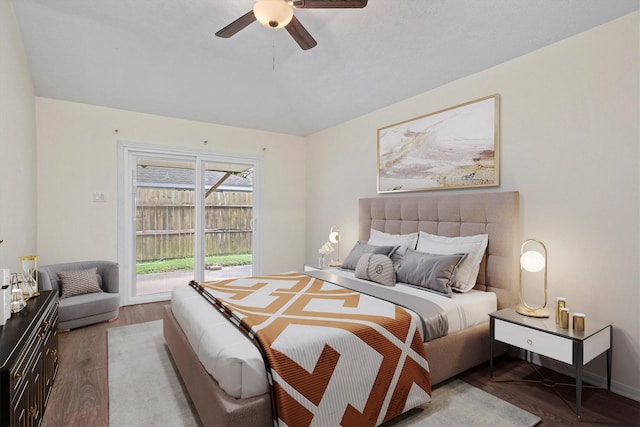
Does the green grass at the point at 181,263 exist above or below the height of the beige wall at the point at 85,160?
below

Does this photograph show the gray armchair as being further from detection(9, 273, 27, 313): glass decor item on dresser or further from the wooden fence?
detection(9, 273, 27, 313): glass decor item on dresser

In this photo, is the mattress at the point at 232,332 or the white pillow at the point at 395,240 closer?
the mattress at the point at 232,332

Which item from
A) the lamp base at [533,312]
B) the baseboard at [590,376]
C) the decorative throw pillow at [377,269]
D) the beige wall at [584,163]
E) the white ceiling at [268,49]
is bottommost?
the baseboard at [590,376]

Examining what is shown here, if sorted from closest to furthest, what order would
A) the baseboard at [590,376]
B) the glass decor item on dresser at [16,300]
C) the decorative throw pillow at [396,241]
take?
the glass decor item on dresser at [16,300] → the baseboard at [590,376] → the decorative throw pillow at [396,241]

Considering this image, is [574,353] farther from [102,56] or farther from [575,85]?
[102,56]

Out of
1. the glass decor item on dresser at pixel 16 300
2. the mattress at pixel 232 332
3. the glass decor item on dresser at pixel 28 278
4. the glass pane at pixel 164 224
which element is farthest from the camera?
the glass pane at pixel 164 224

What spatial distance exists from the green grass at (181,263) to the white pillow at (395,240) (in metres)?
2.31

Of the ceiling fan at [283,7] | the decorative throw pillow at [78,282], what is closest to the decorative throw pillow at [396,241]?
the ceiling fan at [283,7]

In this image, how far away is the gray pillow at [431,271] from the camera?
2721 mm

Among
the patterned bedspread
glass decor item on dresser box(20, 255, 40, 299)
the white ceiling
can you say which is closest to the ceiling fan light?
the white ceiling

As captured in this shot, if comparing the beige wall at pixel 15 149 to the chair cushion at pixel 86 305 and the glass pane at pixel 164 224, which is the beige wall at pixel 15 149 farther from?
the glass pane at pixel 164 224

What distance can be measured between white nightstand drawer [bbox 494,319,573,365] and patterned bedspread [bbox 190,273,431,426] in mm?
698

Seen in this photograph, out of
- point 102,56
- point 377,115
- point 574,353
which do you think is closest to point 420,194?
point 377,115

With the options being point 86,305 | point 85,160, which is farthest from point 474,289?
point 85,160
